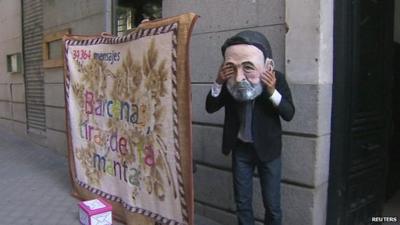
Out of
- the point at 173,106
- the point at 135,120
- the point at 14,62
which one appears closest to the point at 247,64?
the point at 173,106

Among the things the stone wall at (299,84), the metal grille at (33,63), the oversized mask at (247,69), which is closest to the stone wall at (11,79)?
the metal grille at (33,63)

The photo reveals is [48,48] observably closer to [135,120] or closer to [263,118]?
[135,120]

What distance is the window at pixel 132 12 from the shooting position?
5.45 meters

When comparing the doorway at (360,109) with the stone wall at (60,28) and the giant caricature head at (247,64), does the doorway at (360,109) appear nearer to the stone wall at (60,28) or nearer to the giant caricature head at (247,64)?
the giant caricature head at (247,64)

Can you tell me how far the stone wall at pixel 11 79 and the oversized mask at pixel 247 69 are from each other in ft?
24.9

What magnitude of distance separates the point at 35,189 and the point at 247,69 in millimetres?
3708

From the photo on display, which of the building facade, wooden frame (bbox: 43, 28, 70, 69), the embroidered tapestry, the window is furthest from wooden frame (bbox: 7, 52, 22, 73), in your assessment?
the embroidered tapestry

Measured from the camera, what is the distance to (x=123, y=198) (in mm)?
4215

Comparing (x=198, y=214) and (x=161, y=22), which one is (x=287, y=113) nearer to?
(x=161, y=22)

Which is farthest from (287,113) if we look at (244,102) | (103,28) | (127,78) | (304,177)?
(103,28)

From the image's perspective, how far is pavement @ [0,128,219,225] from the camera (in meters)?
4.61

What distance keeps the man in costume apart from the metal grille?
20.1ft

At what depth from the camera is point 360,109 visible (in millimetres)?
3961

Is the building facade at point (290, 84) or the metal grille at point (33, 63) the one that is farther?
the metal grille at point (33, 63)
